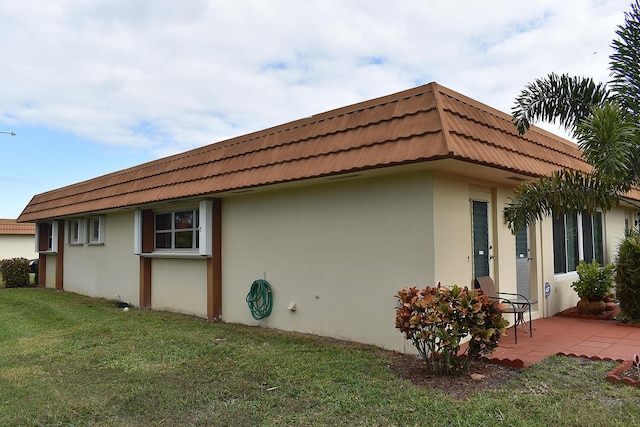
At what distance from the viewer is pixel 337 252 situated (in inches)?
271

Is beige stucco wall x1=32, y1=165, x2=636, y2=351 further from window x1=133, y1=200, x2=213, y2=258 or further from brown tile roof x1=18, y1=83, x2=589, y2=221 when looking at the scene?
brown tile roof x1=18, y1=83, x2=589, y2=221

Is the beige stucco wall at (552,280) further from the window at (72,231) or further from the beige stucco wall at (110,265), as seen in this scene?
the window at (72,231)

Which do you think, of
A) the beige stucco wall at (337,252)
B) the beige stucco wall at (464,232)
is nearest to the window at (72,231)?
the beige stucco wall at (337,252)

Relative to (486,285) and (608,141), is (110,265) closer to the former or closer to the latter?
(486,285)

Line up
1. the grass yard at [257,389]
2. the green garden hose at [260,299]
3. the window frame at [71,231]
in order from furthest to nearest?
the window frame at [71,231]
the green garden hose at [260,299]
the grass yard at [257,389]

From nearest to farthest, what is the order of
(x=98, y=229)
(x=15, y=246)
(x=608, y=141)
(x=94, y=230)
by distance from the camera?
1. (x=608, y=141)
2. (x=98, y=229)
3. (x=94, y=230)
4. (x=15, y=246)

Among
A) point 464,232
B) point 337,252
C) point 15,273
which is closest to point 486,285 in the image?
point 464,232

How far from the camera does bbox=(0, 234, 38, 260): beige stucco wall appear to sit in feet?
97.2

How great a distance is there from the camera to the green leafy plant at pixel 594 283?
8118 millimetres

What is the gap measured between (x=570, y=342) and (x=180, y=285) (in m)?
7.67

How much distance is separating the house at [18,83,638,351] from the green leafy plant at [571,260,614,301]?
44 cm

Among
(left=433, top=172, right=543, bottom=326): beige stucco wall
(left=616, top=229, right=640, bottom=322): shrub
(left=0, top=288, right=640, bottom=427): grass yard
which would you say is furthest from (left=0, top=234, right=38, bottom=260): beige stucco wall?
(left=616, top=229, right=640, bottom=322): shrub

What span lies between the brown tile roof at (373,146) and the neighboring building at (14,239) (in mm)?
25203

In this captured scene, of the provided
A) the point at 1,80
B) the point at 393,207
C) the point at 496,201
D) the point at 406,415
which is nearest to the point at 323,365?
the point at 406,415
